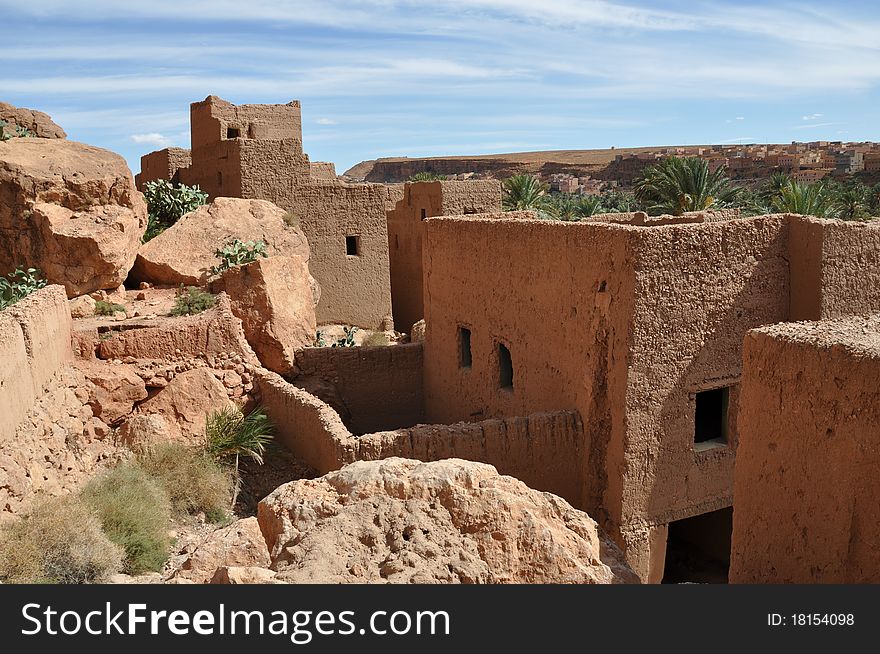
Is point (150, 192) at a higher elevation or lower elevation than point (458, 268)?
higher

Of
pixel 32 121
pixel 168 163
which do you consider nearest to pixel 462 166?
pixel 168 163

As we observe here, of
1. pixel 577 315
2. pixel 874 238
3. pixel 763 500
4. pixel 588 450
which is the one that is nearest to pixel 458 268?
pixel 577 315

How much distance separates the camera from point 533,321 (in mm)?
10320

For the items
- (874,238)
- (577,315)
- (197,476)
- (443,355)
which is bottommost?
(197,476)

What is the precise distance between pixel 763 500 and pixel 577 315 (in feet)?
14.4

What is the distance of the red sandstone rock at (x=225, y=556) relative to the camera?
4.82 meters

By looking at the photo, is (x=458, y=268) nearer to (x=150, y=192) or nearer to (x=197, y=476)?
(x=197, y=476)

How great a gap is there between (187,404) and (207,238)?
13.4 ft

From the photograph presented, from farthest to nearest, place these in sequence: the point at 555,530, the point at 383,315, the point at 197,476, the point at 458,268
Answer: the point at 383,315
the point at 458,268
the point at 197,476
the point at 555,530

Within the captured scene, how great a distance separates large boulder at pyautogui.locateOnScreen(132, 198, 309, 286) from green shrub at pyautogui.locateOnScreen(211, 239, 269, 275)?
5.5 inches

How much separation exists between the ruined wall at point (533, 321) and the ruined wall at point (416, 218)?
6.27 m

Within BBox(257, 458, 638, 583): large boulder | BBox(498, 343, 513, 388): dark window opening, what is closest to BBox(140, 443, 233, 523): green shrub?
BBox(498, 343, 513, 388): dark window opening

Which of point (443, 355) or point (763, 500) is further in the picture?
point (443, 355)

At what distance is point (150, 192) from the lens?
1683cm
